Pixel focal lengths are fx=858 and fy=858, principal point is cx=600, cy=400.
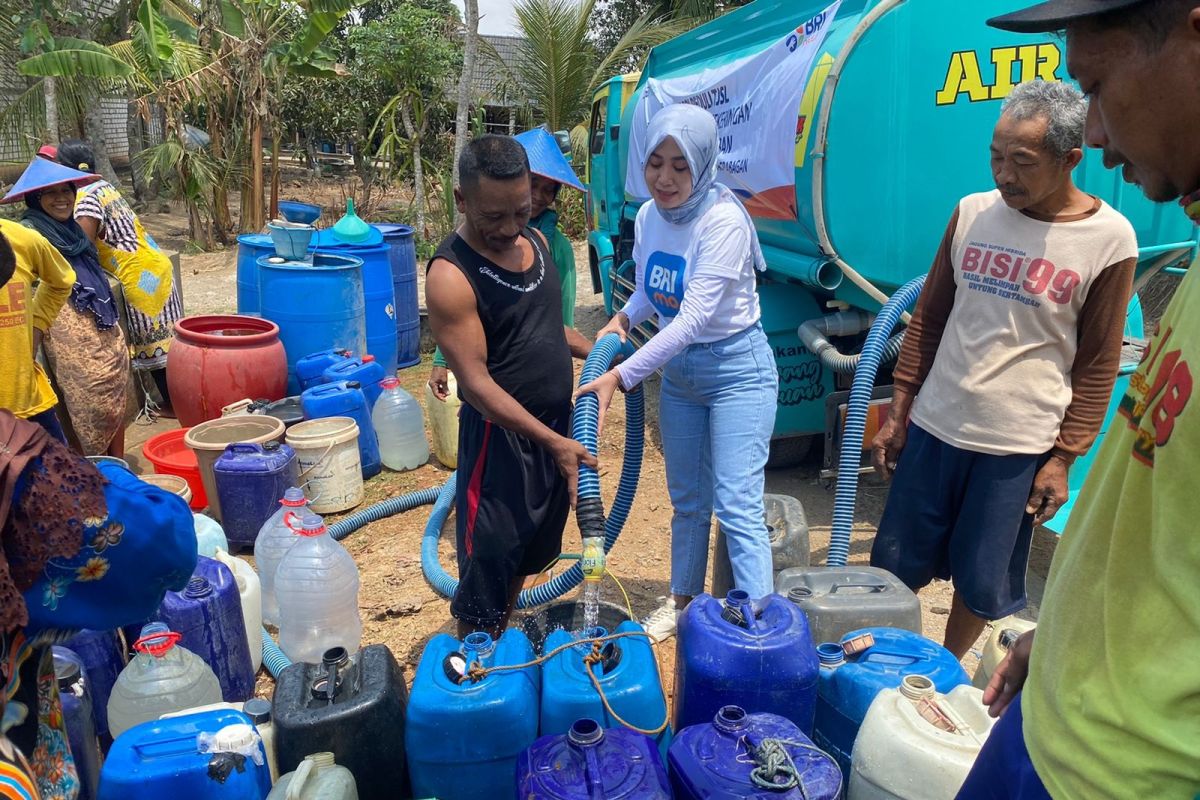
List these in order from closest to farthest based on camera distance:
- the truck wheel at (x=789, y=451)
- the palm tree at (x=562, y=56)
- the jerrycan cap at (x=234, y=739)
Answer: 1. the jerrycan cap at (x=234, y=739)
2. the truck wheel at (x=789, y=451)
3. the palm tree at (x=562, y=56)

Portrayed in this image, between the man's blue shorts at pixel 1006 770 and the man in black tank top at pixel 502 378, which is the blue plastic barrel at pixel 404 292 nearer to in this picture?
the man in black tank top at pixel 502 378

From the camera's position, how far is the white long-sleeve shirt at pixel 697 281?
2.86 meters

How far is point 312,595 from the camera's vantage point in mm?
3416

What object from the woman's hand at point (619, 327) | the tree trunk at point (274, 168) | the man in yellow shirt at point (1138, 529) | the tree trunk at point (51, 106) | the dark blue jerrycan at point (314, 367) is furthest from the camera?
the tree trunk at point (274, 168)

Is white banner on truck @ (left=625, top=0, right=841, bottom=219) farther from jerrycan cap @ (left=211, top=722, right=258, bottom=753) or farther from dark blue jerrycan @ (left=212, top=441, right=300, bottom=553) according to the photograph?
jerrycan cap @ (left=211, top=722, right=258, bottom=753)

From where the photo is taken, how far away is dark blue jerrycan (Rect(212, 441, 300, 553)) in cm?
446

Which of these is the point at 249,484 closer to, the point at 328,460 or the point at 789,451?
the point at 328,460

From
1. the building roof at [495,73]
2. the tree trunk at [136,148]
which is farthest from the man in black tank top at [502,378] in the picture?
the tree trunk at [136,148]

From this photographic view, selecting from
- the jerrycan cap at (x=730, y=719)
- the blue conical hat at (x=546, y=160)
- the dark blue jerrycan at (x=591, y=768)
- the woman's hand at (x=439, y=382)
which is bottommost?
the dark blue jerrycan at (x=591, y=768)

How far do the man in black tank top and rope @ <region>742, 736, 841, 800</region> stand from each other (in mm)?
1025

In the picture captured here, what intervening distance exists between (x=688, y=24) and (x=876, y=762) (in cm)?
1584

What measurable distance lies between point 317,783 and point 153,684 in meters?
0.79

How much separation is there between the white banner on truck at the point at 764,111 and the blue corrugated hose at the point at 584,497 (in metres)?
1.69

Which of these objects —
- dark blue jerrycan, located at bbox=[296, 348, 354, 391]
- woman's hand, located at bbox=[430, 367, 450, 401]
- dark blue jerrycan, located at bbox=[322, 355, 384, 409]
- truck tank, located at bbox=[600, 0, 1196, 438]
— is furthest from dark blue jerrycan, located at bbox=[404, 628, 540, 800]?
dark blue jerrycan, located at bbox=[296, 348, 354, 391]
